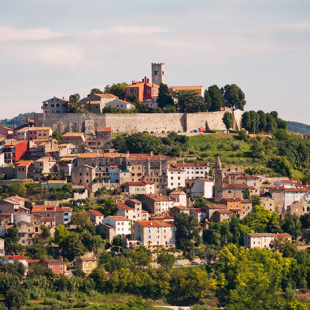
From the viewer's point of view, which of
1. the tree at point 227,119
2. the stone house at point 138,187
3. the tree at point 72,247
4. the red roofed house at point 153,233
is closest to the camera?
the tree at point 72,247

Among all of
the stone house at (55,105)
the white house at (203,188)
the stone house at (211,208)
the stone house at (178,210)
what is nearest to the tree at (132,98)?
the stone house at (55,105)

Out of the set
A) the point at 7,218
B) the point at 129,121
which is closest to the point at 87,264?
the point at 7,218

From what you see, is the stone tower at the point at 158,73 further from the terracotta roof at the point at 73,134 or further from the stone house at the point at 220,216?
the stone house at the point at 220,216

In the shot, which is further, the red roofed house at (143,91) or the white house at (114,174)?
the red roofed house at (143,91)

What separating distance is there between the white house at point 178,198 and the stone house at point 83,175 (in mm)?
8387

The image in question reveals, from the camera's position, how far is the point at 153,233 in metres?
69.0

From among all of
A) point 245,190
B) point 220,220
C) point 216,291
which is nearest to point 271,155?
point 245,190

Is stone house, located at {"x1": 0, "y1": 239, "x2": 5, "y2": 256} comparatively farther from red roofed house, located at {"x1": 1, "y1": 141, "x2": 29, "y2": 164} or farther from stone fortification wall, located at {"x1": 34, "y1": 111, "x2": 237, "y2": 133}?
stone fortification wall, located at {"x1": 34, "y1": 111, "x2": 237, "y2": 133}

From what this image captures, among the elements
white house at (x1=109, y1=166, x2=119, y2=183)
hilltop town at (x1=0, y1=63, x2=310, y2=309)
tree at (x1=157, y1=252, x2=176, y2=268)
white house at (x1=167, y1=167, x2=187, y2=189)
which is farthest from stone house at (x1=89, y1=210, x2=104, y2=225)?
white house at (x1=167, y1=167, x2=187, y2=189)

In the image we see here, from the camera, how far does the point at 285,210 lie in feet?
253

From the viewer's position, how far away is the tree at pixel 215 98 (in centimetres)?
9694

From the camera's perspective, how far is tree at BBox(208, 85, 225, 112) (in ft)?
318

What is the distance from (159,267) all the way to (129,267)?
9.50ft

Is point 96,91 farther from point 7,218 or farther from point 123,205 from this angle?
point 7,218
